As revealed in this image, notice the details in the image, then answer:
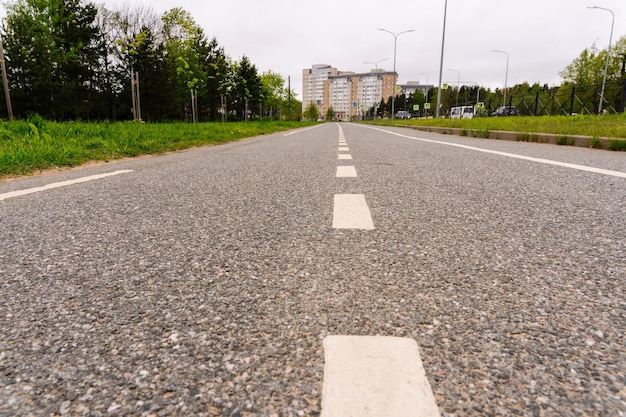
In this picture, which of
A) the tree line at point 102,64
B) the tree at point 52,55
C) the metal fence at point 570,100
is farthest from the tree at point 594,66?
the tree at point 52,55

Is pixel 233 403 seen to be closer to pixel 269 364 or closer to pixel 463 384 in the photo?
pixel 269 364

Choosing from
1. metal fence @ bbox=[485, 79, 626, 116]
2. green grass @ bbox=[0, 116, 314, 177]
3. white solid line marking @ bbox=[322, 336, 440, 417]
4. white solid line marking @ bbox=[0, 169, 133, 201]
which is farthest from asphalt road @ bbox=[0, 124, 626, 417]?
metal fence @ bbox=[485, 79, 626, 116]

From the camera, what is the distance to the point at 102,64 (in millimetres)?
42594

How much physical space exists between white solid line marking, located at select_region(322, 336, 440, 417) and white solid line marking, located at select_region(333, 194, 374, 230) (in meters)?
1.26

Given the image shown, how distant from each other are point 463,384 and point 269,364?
0.47 meters

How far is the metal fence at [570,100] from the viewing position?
17.9m

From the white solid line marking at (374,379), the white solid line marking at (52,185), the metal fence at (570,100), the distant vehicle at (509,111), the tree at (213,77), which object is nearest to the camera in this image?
the white solid line marking at (374,379)

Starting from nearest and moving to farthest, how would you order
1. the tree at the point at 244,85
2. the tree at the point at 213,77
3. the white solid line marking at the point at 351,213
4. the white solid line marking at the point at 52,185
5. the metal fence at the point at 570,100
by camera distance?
1. the white solid line marking at the point at 351,213
2. the white solid line marking at the point at 52,185
3. the metal fence at the point at 570,100
4. the tree at the point at 213,77
5. the tree at the point at 244,85

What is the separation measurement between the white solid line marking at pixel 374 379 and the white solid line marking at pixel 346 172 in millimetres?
3435

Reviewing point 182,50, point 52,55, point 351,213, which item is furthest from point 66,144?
point 182,50

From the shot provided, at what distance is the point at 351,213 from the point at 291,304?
138 cm

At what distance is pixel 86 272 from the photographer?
67.1 inches

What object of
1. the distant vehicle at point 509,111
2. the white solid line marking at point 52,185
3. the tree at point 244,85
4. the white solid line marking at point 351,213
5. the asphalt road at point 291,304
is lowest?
the white solid line marking at point 52,185

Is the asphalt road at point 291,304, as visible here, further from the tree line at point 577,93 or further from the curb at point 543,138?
the tree line at point 577,93
